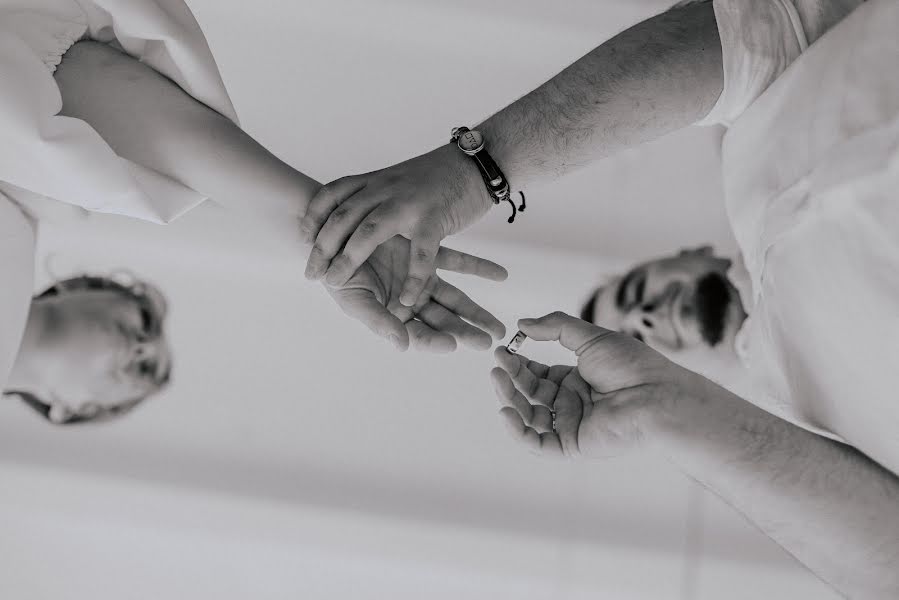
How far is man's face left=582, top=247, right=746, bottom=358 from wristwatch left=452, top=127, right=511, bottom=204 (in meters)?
0.77

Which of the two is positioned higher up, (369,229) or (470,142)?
(470,142)

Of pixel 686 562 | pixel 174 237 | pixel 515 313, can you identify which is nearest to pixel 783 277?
pixel 515 313

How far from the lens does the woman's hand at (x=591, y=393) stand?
0.96 m

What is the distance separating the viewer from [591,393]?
106cm

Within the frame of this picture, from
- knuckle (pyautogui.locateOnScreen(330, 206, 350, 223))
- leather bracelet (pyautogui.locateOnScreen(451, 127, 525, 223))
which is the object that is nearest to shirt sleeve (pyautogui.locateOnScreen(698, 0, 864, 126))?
leather bracelet (pyautogui.locateOnScreen(451, 127, 525, 223))

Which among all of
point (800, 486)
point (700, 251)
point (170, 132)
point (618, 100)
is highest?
point (700, 251)

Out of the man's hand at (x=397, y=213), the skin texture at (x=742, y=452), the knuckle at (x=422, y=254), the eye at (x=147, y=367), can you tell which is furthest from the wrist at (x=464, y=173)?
the eye at (x=147, y=367)

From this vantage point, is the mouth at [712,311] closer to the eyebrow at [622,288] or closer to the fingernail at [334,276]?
the eyebrow at [622,288]

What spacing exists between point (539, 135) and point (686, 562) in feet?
4.04

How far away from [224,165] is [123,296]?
611 millimetres

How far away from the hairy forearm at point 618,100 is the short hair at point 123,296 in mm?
873

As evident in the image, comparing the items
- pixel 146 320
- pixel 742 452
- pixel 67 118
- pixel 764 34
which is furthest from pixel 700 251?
pixel 67 118

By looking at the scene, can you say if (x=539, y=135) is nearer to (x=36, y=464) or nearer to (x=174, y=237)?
(x=174, y=237)

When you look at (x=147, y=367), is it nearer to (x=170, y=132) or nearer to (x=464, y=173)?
(x=170, y=132)
